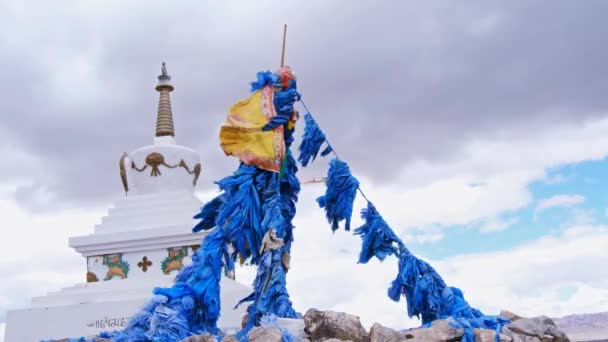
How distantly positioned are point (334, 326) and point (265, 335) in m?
0.80

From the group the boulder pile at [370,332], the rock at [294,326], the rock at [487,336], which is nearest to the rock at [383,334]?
the boulder pile at [370,332]

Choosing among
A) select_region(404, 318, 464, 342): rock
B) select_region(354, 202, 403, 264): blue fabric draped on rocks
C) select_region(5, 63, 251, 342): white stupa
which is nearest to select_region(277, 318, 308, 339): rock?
select_region(404, 318, 464, 342): rock

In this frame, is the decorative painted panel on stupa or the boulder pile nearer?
the boulder pile

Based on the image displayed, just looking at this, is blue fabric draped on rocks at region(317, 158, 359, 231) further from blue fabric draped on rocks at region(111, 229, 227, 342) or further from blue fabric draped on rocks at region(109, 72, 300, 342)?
blue fabric draped on rocks at region(111, 229, 227, 342)

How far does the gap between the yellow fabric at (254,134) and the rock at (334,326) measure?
101 inches

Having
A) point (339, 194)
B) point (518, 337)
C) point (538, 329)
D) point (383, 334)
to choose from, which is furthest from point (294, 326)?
point (538, 329)

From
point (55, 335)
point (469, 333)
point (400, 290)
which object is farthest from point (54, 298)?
point (469, 333)

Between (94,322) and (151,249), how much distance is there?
6.90ft

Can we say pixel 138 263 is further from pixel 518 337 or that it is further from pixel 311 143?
pixel 518 337

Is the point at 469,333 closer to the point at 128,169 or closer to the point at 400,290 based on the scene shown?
the point at 400,290

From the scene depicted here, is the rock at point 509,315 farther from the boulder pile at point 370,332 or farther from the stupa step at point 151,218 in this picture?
the stupa step at point 151,218

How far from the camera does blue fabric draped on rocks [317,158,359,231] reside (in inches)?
423

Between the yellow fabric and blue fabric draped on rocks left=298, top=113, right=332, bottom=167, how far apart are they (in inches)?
13.5

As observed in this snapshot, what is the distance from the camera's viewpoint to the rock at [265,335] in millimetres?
8414
